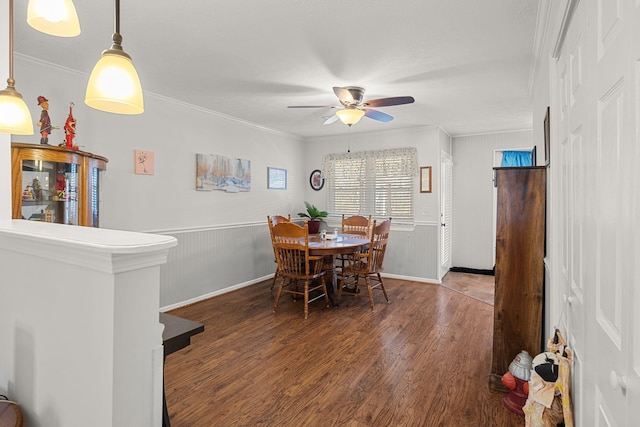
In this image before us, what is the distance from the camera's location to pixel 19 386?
132 cm

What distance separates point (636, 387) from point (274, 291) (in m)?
4.30

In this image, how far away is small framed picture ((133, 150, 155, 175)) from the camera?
140 inches

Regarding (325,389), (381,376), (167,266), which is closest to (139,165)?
(167,266)

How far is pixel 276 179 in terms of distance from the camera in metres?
5.58

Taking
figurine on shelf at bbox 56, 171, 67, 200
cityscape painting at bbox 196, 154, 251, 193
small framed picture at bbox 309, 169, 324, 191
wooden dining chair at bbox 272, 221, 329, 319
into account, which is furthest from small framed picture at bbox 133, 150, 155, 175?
small framed picture at bbox 309, 169, 324, 191

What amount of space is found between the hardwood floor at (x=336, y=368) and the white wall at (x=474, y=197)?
6.29ft

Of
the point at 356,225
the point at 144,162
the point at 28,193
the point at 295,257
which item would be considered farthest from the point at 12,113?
the point at 356,225

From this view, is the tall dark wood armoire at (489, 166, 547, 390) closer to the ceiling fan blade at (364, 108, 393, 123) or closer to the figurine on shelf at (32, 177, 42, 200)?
the ceiling fan blade at (364, 108, 393, 123)

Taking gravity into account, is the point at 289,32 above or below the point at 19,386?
above

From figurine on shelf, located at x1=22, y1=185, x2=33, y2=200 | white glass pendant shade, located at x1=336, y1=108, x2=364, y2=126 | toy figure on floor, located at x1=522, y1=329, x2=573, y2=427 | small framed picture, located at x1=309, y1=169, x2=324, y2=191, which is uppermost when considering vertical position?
white glass pendant shade, located at x1=336, y1=108, x2=364, y2=126

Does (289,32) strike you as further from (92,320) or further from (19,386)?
(19,386)

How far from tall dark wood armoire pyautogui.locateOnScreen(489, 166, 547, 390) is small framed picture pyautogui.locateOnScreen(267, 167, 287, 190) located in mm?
3740

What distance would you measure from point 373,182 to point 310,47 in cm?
337

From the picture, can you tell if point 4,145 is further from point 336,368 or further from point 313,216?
point 313,216
